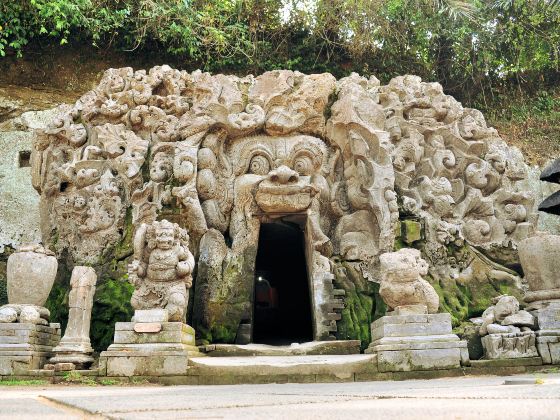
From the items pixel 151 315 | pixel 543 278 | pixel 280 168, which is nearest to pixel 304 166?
pixel 280 168

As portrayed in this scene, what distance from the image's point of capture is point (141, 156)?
918 cm

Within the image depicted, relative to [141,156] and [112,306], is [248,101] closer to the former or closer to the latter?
[141,156]

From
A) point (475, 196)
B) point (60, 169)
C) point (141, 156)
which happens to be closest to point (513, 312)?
point (475, 196)

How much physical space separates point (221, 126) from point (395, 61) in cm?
787

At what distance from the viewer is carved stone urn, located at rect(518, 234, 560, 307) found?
21.3 feet

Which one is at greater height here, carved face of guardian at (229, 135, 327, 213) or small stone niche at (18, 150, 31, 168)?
small stone niche at (18, 150, 31, 168)

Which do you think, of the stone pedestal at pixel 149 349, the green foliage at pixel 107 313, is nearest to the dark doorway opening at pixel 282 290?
the green foliage at pixel 107 313

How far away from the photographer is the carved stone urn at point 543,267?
6.49 meters

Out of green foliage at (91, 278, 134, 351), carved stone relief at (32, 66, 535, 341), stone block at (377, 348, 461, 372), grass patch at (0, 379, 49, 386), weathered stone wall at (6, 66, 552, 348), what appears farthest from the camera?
carved stone relief at (32, 66, 535, 341)

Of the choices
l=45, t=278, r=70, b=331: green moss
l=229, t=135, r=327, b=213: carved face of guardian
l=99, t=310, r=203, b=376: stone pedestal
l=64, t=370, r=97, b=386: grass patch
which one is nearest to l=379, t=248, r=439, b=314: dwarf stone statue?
l=99, t=310, r=203, b=376: stone pedestal

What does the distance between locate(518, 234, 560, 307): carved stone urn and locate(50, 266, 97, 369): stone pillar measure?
5548 mm

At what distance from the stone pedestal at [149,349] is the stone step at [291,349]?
3.28 ft

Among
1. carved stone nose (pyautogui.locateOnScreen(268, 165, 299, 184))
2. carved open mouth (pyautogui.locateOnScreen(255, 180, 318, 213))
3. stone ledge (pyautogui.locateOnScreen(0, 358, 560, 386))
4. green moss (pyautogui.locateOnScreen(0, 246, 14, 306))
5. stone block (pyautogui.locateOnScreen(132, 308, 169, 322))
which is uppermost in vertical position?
carved stone nose (pyautogui.locateOnScreen(268, 165, 299, 184))

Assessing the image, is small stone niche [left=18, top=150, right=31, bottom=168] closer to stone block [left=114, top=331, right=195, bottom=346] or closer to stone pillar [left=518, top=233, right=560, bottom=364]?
stone block [left=114, top=331, right=195, bottom=346]
